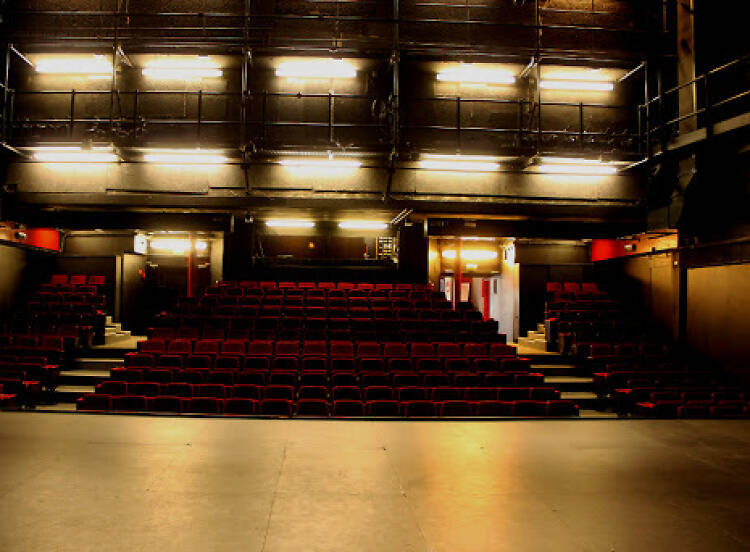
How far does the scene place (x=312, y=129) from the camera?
37.1 feet

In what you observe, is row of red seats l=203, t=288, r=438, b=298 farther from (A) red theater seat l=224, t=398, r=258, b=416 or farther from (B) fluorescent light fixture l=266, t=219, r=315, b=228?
(A) red theater seat l=224, t=398, r=258, b=416

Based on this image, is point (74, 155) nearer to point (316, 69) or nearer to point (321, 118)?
point (321, 118)

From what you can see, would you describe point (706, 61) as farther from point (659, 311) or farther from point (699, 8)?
point (659, 311)

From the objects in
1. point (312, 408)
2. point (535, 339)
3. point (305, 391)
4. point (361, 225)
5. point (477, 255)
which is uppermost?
point (361, 225)

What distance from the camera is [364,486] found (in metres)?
4.17

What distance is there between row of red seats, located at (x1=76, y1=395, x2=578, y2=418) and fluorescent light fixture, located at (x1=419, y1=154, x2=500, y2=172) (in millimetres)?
5549

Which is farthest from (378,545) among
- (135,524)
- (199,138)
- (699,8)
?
(699,8)

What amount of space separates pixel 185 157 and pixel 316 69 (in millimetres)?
3458

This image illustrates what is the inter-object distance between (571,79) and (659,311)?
5.67m

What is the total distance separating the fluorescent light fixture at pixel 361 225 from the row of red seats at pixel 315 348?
196 inches

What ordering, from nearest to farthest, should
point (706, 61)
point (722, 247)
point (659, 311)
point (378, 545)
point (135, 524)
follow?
point (378, 545) < point (135, 524) < point (722, 247) < point (706, 61) < point (659, 311)

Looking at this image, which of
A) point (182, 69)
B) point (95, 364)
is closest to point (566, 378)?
point (95, 364)

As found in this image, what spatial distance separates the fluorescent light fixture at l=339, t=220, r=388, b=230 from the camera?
13.4 metres

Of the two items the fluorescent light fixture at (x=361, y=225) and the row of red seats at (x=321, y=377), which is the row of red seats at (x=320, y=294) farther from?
the row of red seats at (x=321, y=377)
